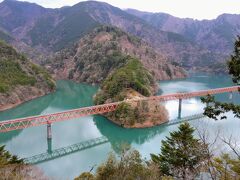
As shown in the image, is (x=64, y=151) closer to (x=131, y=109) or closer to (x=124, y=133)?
(x=124, y=133)

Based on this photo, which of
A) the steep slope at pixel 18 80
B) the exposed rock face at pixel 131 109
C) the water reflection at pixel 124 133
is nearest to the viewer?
the water reflection at pixel 124 133

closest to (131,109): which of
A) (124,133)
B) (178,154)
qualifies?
(124,133)

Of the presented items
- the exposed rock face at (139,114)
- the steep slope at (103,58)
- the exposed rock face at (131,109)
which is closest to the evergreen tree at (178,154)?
the exposed rock face at (139,114)

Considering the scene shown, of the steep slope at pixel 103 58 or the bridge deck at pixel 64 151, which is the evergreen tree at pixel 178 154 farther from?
the steep slope at pixel 103 58

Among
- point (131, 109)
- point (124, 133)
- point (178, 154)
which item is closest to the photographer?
point (178, 154)

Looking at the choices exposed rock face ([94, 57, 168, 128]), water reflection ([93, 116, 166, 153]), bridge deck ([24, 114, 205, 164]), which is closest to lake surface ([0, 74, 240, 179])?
water reflection ([93, 116, 166, 153])
